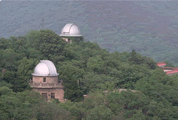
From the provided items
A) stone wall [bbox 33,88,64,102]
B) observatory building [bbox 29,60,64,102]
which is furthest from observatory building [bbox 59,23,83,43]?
stone wall [bbox 33,88,64,102]

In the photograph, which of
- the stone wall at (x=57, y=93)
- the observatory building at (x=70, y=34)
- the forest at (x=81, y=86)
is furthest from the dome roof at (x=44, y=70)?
the observatory building at (x=70, y=34)

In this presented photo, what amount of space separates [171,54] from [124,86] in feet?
361

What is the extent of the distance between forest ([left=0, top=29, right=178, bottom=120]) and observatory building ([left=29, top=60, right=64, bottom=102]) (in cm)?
86

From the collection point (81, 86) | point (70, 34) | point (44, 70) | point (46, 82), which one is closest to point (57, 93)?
point (46, 82)

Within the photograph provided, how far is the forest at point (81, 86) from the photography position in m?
44.8

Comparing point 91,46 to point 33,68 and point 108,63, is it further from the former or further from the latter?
point 33,68

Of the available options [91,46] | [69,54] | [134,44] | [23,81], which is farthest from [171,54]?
[23,81]

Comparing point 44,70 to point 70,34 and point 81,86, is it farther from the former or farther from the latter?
point 70,34

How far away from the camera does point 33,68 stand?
2179 inches

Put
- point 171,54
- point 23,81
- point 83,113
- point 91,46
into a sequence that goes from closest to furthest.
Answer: point 83,113
point 23,81
point 91,46
point 171,54

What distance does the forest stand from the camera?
44.8 meters

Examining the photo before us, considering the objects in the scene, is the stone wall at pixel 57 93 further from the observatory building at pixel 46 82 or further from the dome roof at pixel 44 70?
the dome roof at pixel 44 70

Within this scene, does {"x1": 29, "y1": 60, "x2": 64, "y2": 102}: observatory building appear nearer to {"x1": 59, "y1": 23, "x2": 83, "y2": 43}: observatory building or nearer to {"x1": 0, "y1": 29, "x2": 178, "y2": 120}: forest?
{"x1": 0, "y1": 29, "x2": 178, "y2": 120}: forest

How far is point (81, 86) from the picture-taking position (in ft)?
180
